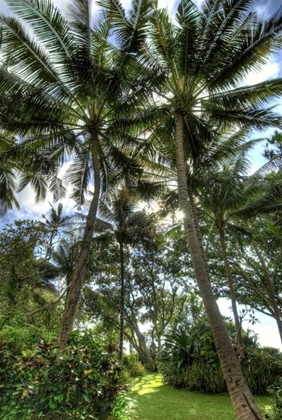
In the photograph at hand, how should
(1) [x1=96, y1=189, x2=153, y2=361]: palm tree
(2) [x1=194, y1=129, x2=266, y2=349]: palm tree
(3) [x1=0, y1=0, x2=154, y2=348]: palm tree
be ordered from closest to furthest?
(3) [x1=0, y1=0, x2=154, y2=348]: palm tree → (2) [x1=194, y1=129, x2=266, y2=349]: palm tree → (1) [x1=96, y1=189, x2=153, y2=361]: palm tree

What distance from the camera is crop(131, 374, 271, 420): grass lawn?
6.46 meters

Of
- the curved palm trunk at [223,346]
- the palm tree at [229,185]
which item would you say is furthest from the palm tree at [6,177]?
the palm tree at [229,185]

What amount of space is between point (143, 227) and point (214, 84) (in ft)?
31.8

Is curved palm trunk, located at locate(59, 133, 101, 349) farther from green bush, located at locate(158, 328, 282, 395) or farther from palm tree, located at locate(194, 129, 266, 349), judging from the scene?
green bush, located at locate(158, 328, 282, 395)

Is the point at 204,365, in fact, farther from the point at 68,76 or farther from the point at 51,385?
the point at 68,76

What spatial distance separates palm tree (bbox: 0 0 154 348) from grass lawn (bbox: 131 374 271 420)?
3597 mm

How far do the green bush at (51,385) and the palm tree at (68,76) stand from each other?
71.7 inches

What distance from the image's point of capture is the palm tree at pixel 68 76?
6.44m

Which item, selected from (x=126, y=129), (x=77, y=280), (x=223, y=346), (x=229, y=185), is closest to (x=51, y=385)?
(x=223, y=346)

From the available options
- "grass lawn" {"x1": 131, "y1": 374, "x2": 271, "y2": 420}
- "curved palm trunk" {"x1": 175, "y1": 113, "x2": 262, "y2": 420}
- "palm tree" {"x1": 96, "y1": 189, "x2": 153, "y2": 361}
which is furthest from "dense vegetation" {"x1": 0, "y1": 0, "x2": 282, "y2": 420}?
"palm tree" {"x1": 96, "y1": 189, "x2": 153, "y2": 361}

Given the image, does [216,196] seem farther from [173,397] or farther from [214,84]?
[173,397]

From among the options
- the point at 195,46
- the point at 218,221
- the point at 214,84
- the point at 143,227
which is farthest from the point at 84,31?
the point at 143,227

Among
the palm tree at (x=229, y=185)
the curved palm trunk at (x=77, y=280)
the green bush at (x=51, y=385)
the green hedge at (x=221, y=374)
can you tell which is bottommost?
the green hedge at (x=221, y=374)

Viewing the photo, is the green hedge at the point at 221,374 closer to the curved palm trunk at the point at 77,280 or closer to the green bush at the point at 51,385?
the curved palm trunk at the point at 77,280
